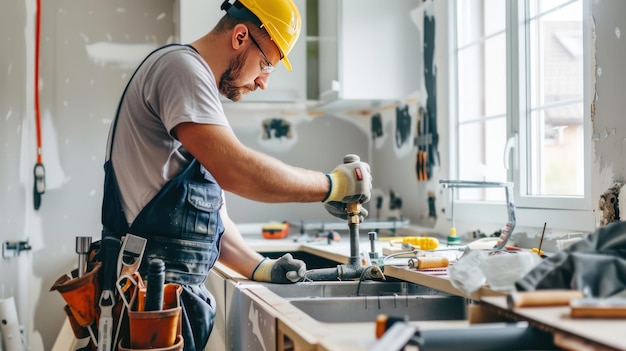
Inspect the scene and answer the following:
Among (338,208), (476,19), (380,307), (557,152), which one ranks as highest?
(476,19)

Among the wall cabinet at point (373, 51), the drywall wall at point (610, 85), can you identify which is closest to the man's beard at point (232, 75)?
the drywall wall at point (610, 85)

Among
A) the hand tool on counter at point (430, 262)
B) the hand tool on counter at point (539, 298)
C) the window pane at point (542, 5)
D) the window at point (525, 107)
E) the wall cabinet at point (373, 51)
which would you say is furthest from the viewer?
the wall cabinet at point (373, 51)

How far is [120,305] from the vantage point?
1555 millimetres

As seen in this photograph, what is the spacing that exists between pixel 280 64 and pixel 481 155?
3.47 feet

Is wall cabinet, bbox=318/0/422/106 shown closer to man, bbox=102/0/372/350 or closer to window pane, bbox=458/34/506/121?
window pane, bbox=458/34/506/121

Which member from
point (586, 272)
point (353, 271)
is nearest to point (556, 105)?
point (353, 271)

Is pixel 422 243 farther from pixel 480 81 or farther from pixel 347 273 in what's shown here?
pixel 480 81

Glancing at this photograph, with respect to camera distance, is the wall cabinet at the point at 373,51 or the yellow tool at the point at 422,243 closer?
the yellow tool at the point at 422,243

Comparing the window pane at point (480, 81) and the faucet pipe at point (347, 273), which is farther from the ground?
the window pane at point (480, 81)

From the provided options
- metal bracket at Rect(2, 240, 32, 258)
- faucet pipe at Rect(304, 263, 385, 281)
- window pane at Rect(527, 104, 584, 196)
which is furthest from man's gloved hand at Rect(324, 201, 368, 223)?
metal bracket at Rect(2, 240, 32, 258)

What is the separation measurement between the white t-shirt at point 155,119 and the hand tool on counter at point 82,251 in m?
0.13

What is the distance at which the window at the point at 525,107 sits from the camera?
7.03ft

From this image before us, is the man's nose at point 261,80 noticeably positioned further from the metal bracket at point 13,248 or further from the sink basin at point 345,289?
the metal bracket at point 13,248

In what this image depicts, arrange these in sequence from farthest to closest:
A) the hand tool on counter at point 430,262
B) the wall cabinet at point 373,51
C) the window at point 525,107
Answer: the wall cabinet at point 373,51, the window at point 525,107, the hand tool on counter at point 430,262
